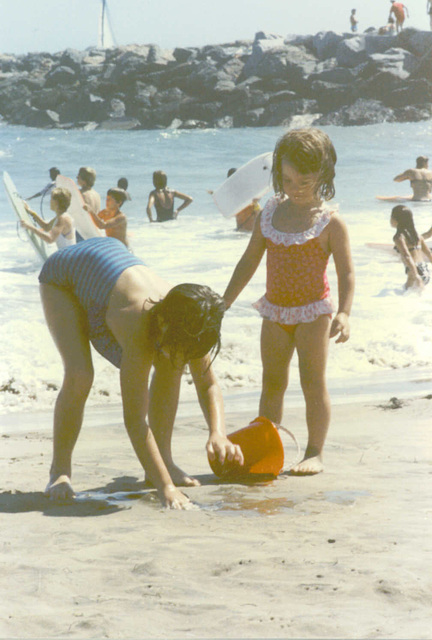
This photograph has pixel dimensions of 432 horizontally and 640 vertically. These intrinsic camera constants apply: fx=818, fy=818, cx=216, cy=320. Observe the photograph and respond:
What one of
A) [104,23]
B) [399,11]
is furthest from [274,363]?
[104,23]

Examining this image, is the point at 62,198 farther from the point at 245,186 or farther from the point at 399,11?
the point at 399,11

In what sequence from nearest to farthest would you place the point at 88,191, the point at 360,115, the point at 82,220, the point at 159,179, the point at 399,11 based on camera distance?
the point at 82,220
the point at 88,191
the point at 399,11
the point at 159,179
the point at 360,115

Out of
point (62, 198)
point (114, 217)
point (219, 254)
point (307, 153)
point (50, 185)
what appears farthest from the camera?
point (219, 254)

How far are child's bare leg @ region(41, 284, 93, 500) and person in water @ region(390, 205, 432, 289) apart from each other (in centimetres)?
490

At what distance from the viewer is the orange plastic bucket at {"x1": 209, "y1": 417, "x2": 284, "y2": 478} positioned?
8.89ft

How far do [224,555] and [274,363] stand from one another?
1051mm

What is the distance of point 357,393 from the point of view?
450 cm

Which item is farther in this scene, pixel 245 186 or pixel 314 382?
pixel 245 186

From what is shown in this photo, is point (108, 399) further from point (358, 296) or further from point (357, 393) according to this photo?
point (358, 296)

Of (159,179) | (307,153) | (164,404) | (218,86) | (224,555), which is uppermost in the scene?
(218,86)

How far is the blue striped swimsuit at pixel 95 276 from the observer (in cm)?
242

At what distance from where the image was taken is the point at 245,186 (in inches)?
395

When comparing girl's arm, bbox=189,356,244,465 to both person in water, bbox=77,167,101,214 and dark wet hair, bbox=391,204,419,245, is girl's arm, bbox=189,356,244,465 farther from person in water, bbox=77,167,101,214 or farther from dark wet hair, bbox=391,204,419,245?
person in water, bbox=77,167,101,214

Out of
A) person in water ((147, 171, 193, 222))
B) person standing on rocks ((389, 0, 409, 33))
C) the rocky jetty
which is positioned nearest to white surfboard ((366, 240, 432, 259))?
person in water ((147, 171, 193, 222))
